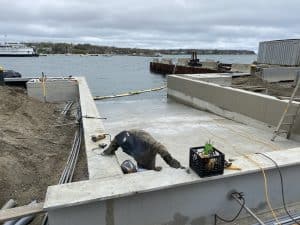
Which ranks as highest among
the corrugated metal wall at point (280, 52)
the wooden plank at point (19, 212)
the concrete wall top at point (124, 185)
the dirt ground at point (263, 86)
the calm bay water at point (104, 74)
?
the corrugated metal wall at point (280, 52)

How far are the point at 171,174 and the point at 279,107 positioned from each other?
6010 millimetres

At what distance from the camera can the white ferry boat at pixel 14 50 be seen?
350 ft

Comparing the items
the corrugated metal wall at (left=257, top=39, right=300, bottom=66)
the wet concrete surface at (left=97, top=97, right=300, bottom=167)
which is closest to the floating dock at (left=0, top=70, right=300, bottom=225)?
the wet concrete surface at (left=97, top=97, right=300, bottom=167)

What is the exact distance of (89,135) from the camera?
6.12m

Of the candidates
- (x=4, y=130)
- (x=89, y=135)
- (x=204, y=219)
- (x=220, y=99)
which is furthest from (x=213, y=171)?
(x=220, y=99)

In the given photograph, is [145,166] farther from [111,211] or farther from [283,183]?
[283,183]

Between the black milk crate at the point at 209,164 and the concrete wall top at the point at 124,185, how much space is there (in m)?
0.06

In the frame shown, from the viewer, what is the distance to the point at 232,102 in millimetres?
10930

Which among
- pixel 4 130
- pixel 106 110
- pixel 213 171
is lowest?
pixel 106 110

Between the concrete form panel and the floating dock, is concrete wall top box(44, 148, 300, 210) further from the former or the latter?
the concrete form panel

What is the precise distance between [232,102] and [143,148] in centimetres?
730

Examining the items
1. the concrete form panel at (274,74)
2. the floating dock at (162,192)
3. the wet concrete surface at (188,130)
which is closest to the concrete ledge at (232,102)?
the wet concrete surface at (188,130)

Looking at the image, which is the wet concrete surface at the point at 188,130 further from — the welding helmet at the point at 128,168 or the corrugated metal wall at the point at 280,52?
the corrugated metal wall at the point at 280,52

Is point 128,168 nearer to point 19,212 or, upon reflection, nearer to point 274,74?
point 19,212
